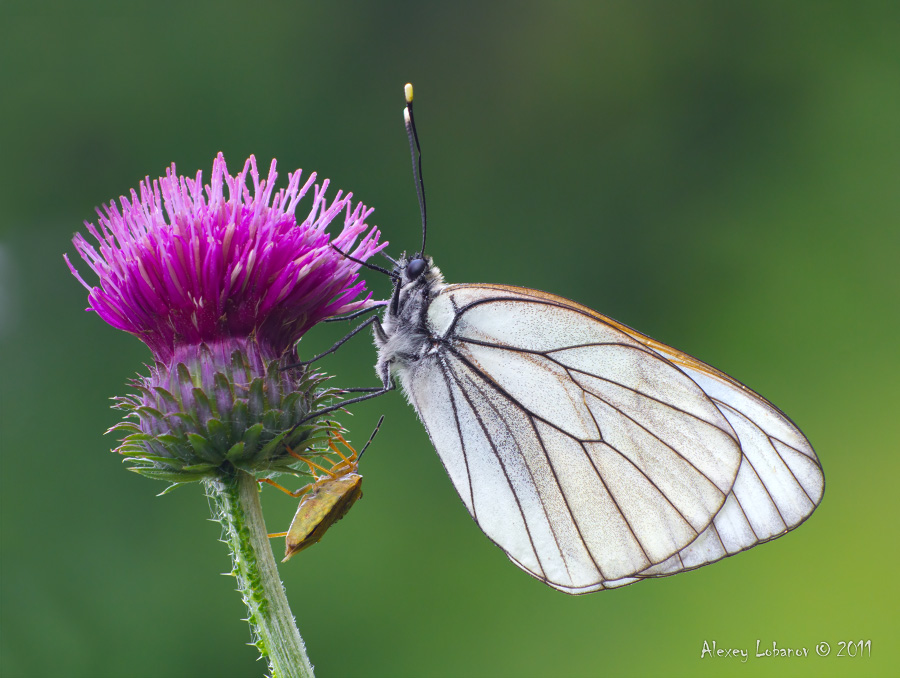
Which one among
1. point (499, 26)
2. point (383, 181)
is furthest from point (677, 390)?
point (499, 26)

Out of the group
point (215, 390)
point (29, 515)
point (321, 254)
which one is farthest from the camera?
point (29, 515)

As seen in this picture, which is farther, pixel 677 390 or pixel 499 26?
pixel 499 26

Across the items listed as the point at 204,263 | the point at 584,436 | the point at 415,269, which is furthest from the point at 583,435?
the point at 204,263

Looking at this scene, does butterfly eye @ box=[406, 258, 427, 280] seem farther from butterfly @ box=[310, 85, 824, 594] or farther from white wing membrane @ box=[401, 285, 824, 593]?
white wing membrane @ box=[401, 285, 824, 593]

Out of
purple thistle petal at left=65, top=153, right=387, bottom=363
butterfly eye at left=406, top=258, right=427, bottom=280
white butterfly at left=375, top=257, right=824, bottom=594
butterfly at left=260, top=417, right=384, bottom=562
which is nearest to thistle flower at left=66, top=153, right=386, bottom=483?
purple thistle petal at left=65, top=153, right=387, bottom=363

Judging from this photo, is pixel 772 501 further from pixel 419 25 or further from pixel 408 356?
pixel 419 25

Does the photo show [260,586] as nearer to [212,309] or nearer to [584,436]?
[212,309]
